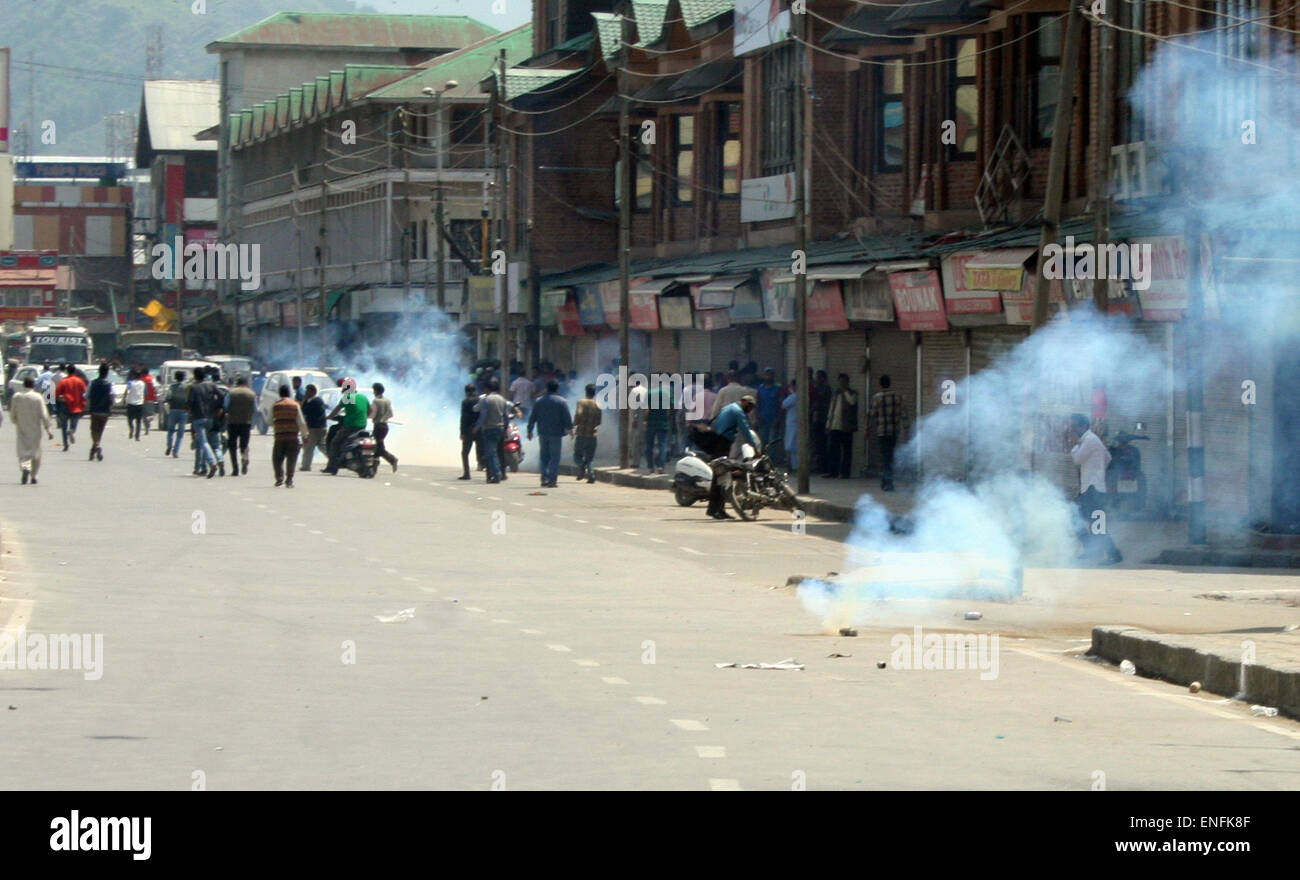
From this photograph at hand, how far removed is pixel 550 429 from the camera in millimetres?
33312

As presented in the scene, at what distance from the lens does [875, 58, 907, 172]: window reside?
121ft

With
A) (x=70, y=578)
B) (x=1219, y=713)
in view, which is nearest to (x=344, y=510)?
(x=70, y=578)

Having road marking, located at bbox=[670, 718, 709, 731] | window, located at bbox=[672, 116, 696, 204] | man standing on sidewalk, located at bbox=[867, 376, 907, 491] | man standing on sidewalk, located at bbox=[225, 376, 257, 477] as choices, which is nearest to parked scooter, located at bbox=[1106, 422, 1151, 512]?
man standing on sidewalk, located at bbox=[867, 376, 907, 491]

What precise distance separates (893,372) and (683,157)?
609 inches

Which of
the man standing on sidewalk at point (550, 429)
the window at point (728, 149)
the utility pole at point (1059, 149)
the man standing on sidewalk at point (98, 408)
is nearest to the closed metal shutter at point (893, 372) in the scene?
the man standing on sidewalk at point (550, 429)

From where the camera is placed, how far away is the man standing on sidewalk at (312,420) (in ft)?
120

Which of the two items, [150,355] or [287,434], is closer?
[287,434]

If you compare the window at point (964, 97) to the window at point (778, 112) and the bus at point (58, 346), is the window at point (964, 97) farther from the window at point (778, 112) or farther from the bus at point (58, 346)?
the bus at point (58, 346)

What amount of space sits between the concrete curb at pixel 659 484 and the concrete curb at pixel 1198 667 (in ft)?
42.1

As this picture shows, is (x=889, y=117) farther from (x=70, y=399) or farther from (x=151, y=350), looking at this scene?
(x=151, y=350)

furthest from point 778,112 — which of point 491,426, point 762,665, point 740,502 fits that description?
point 762,665

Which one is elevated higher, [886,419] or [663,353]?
[663,353]

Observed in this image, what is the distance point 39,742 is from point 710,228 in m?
37.8
